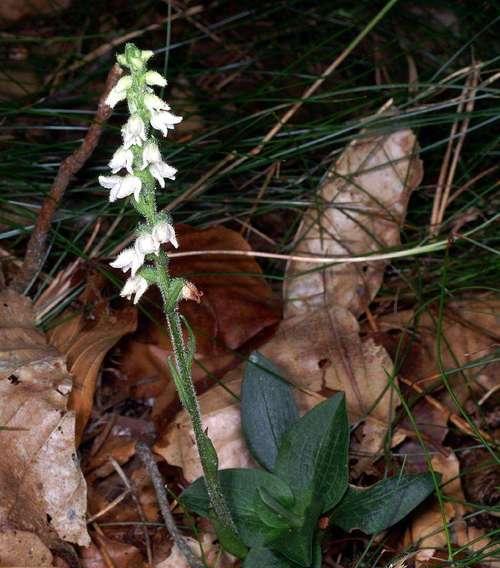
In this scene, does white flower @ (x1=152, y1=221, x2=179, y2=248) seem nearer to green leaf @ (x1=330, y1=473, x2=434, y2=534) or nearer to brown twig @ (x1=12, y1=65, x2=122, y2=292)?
green leaf @ (x1=330, y1=473, x2=434, y2=534)

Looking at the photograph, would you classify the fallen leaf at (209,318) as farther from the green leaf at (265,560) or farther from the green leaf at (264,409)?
the green leaf at (265,560)

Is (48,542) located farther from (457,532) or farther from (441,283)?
(441,283)

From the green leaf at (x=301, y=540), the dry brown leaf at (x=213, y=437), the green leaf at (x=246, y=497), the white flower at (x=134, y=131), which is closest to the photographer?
the white flower at (x=134, y=131)

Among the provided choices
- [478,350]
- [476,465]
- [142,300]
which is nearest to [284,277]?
[142,300]

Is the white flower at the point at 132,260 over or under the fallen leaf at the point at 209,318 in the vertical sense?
over

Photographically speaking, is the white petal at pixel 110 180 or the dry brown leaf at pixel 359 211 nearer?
the white petal at pixel 110 180

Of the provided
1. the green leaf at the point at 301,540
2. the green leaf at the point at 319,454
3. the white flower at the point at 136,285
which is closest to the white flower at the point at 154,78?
the white flower at the point at 136,285
